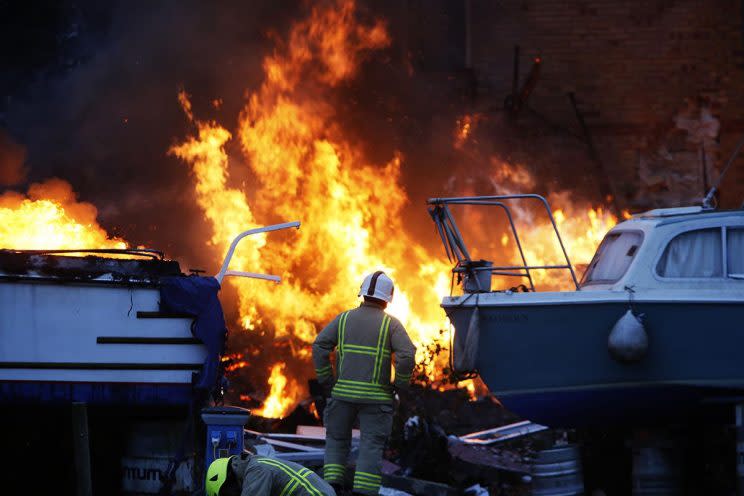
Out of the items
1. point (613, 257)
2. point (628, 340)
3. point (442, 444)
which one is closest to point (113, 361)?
point (442, 444)

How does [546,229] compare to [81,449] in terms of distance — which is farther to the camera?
[546,229]

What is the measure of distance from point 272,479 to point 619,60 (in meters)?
11.0

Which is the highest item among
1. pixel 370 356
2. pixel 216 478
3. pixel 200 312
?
pixel 200 312

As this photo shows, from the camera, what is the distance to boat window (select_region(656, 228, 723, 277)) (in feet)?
26.8

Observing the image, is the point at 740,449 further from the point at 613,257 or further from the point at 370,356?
the point at 370,356

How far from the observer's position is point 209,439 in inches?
301

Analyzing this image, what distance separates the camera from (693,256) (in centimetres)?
824

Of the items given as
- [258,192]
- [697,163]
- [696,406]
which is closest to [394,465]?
[696,406]

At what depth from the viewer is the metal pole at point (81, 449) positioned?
24.3 feet

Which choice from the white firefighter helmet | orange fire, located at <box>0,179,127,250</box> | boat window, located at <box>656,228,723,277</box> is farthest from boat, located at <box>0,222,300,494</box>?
boat window, located at <box>656,228,723,277</box>

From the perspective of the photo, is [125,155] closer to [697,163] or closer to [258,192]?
[258,192]

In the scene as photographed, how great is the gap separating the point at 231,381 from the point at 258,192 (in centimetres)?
283

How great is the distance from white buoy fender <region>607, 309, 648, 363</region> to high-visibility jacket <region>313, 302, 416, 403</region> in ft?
5.14

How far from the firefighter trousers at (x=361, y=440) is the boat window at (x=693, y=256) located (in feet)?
8.49
